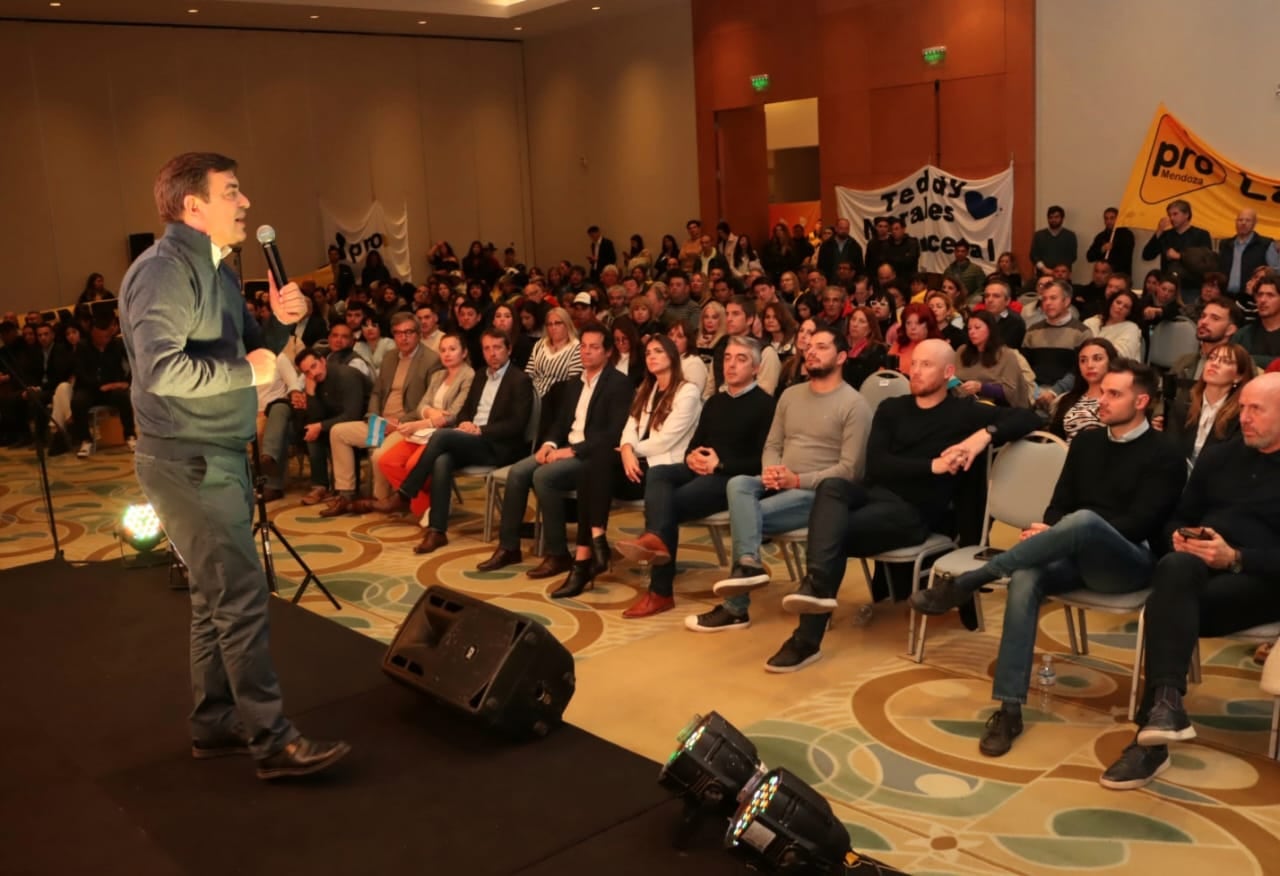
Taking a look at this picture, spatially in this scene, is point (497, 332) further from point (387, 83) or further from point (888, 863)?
point (387, 83)

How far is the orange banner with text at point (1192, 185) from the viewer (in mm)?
10164

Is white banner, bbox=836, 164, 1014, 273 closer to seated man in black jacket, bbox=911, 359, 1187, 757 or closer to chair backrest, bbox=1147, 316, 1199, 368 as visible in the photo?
chair backrest, bbox=1147, 316, 1199, 368

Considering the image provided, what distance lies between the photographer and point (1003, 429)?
4465mm

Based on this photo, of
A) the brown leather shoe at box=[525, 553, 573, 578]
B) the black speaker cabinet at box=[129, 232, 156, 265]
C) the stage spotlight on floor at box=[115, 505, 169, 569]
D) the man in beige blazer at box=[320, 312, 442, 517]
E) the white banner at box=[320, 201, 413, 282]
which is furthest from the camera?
the white banner at box=[320, 201, 413, 282]

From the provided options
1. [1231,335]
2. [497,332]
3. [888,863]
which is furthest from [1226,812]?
[497,332]

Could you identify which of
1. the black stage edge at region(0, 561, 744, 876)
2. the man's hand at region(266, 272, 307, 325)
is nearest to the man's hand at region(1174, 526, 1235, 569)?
the black stage edge at region(0, 561, 744, 876)

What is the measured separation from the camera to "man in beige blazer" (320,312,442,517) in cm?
709

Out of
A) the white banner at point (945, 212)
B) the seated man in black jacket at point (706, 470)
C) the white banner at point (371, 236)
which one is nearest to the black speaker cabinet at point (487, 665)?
the seated man in black jacket at point (706, 470)

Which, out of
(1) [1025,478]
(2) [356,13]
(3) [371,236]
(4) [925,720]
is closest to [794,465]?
(1) [1025,478]

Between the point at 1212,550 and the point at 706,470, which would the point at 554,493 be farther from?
the point at 1212,550

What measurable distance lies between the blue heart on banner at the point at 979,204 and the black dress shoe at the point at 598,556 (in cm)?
810

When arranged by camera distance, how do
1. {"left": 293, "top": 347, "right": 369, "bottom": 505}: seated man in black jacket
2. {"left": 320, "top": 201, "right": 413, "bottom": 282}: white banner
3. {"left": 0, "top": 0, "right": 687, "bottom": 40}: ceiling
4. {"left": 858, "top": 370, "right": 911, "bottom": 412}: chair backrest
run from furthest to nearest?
{"left": 320, "top": 201, "right": 413, "bottom": 282}: white banner → {"left": 0, "top": 0, "right": 687, "bottom": 40}: ceiling → {"left": 293, "top": 347, "right": 369, "bottom": 505}: seated man in black jacket → {"left": 858, "top": 370, "right": 911, "bottom": 412}: chair backrest

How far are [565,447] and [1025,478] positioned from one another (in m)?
2.40

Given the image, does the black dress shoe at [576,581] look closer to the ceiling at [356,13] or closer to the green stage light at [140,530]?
the green stage light at [140,530]
